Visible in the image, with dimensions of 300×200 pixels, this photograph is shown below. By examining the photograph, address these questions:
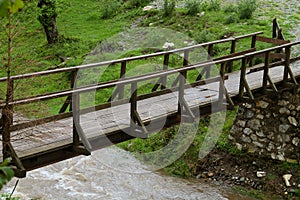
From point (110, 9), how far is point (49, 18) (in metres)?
3.94

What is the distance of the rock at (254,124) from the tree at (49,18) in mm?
10130

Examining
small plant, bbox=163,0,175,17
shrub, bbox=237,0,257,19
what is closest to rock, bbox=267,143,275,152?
shrub, bbox=237,0,257,19

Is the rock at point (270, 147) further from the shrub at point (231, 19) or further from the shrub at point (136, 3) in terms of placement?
the shrub at point (136, 3)

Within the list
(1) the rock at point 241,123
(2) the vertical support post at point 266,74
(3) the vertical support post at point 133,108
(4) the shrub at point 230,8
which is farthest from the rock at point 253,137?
(4) the shrub at point 230,8

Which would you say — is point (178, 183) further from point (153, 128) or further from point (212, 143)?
→ point (153, 128)

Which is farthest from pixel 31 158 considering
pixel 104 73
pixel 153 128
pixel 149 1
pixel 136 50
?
pixel 149 1

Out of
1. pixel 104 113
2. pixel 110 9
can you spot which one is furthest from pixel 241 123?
pixel 110 9

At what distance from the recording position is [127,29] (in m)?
21.9

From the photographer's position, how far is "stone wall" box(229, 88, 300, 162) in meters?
12.8

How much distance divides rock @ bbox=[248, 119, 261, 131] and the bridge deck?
3.82 ft

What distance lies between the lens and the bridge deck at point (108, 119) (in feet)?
26.1

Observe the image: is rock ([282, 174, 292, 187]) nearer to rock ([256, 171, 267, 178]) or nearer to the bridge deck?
rock ([256, 171, 267, 178])

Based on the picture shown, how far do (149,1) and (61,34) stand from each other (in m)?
4.29

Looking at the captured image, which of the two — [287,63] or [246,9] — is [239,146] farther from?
[246,9]
